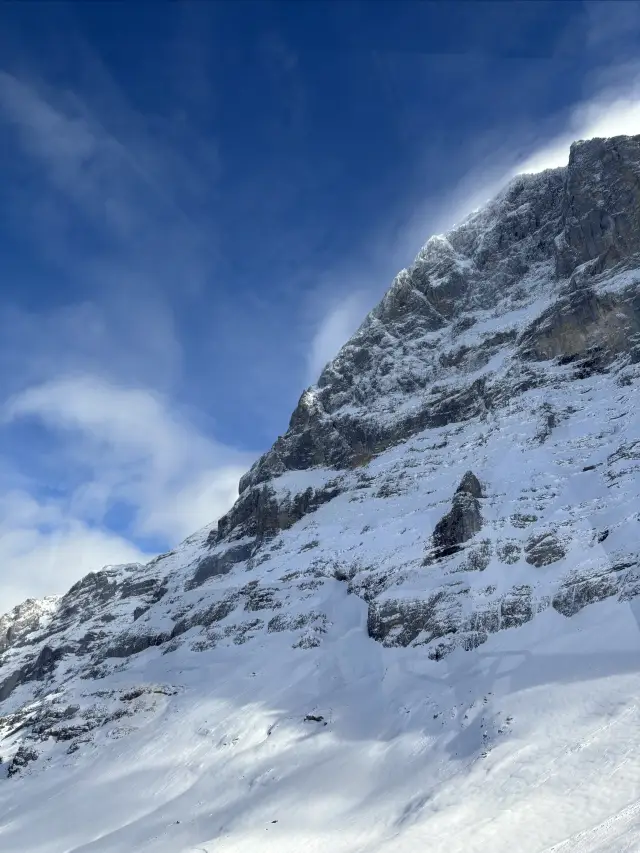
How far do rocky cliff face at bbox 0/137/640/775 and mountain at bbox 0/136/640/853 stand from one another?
1.02 ft

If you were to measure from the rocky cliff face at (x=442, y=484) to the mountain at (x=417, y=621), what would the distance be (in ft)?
1.02

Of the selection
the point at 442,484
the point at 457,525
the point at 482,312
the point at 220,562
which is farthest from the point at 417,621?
the point at 482,312

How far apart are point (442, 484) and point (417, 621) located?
1980cm

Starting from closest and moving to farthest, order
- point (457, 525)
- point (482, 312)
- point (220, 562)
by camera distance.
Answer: point (457, 525)
point (220, 562)
point (482, 312)

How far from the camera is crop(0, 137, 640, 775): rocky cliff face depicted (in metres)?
43.0

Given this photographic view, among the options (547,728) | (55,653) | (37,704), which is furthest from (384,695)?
(55,653)

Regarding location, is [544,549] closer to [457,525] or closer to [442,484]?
[457,525]

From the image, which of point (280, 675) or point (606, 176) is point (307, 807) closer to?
point (280, 675)

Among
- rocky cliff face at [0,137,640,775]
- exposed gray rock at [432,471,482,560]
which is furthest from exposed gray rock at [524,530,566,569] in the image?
exposed gray rock at [432,471,482,560]

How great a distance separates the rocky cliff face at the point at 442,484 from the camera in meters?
43.0

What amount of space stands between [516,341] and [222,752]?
55165 mm

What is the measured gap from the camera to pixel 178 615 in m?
68.0

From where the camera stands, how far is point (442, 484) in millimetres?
60750

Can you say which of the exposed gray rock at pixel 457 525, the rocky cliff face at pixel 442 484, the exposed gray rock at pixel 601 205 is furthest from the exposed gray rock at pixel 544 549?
the exposed gray rock at pixel 601 205
